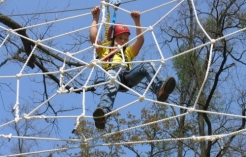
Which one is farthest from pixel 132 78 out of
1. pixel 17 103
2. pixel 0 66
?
pixel 0 66

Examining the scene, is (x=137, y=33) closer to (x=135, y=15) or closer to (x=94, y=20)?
(x=135, y=15)

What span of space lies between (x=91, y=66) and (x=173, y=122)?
7.01 meters

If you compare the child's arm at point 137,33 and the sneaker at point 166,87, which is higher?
the child's arm at point 137,33

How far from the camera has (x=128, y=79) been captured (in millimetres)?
5520

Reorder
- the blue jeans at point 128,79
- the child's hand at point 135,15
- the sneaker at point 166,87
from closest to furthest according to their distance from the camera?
the sneaker at point 166,87 < the blue jeans at point 128,79 < the child's hand at point 135,15

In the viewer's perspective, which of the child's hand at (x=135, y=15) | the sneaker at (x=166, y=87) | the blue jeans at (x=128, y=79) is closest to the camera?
the sneaker at (x=166, y=87)

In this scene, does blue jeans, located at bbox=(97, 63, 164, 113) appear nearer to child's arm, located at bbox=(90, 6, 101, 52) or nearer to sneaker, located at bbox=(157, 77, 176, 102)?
sneaker, located at bbox=(157, 77, 176, 102)

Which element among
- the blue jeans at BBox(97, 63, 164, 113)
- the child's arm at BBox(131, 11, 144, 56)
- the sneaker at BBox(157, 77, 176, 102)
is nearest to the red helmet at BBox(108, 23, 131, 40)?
the child's arm at BBox(131, 11, 144, 56)

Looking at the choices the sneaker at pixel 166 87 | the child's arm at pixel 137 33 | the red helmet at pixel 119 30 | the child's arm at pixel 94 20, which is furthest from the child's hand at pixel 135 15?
the sneaker at pixel 166 87

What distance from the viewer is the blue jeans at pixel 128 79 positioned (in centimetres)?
533

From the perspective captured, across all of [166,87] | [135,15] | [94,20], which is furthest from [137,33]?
[166,87]

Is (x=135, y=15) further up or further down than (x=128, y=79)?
further up

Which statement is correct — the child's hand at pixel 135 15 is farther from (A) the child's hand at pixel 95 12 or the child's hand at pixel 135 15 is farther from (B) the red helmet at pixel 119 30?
(A) the child's hand at pixel 95 12

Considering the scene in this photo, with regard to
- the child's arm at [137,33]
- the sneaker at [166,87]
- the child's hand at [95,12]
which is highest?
the child's hand at [95,12]
